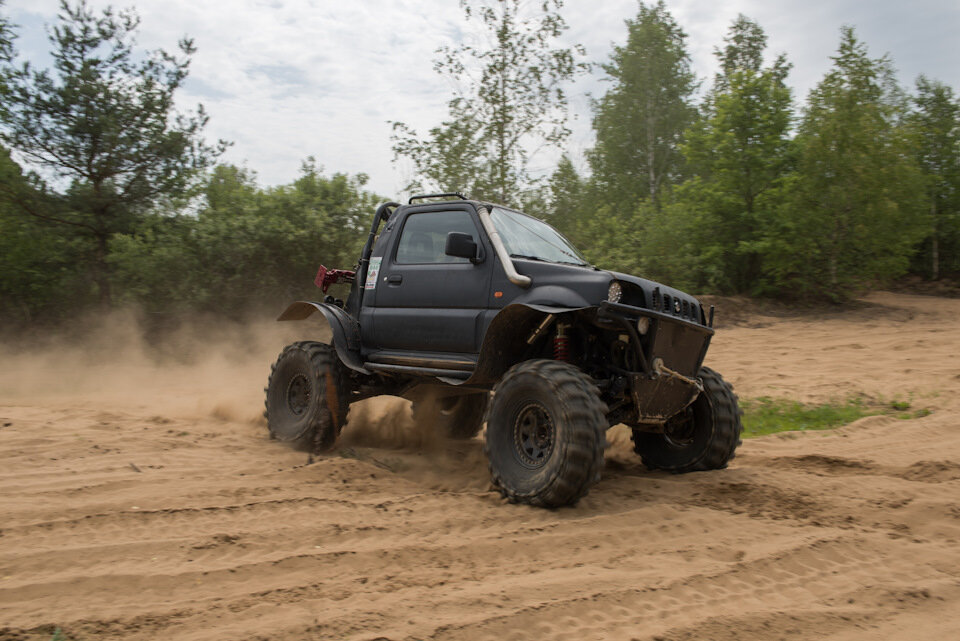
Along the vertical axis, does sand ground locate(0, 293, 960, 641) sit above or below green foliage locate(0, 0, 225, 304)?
below

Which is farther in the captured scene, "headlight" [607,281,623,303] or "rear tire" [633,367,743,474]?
"rear tire" [633,367,743,474]

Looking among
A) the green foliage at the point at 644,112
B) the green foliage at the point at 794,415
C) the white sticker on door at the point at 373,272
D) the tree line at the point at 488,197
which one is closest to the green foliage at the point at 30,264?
the tree line at the point at 488,197

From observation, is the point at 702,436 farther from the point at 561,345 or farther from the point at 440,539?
the point at 440,539

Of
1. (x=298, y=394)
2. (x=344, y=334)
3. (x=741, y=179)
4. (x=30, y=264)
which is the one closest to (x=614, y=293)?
(x=344, y=334)

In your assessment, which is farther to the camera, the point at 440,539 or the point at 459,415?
the point at 459,415

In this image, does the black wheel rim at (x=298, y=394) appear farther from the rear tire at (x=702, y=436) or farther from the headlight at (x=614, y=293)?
the headlight at (x=614, y=293)

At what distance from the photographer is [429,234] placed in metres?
6.07

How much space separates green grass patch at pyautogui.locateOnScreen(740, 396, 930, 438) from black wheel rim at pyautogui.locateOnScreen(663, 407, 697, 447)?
2.01 m

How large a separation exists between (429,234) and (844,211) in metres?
14.4

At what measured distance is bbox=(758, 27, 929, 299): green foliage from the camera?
54.6 ft

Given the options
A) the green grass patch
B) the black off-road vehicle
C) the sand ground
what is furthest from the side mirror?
the green grass patch

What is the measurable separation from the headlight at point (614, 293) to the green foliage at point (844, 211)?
13.5m

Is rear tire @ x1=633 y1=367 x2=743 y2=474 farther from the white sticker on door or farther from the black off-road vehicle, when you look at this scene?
the white sticker on door

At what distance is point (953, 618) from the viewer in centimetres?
300
